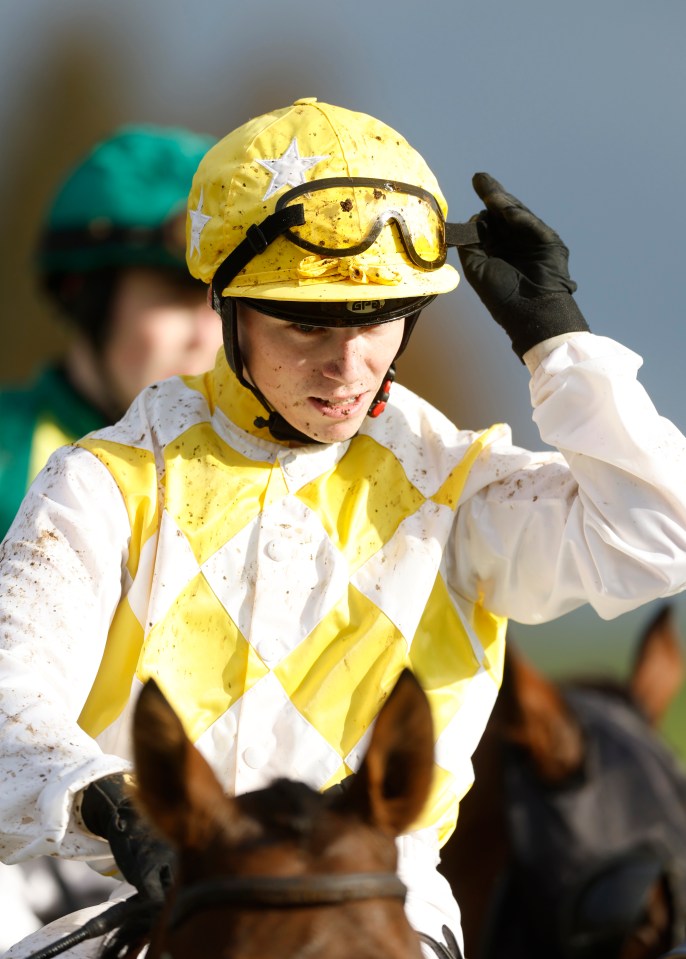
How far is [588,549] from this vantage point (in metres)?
2.89

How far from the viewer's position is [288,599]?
9.68 feet

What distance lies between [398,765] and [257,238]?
4.49ft

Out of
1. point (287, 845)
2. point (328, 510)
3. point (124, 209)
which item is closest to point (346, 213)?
point (328, 510)

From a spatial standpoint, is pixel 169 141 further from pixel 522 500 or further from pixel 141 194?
pixel 522 500

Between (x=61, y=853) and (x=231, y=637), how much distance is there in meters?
0.69

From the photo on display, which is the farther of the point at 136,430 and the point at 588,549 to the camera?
the point at 136,430

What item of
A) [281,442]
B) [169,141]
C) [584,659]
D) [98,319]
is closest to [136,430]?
[281,442]

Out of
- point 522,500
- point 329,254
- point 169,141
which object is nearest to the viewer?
point 329,254

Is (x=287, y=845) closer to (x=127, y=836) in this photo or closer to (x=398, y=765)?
(x=398, y=765)

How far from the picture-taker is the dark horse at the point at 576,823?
400 cm

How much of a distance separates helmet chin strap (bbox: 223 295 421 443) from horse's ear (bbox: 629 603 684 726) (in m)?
1.82

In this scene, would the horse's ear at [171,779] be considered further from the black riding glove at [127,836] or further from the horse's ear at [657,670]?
the horse's ear at [657,670]

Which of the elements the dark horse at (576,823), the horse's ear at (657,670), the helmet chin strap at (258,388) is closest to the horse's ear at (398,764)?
the helmet chin strap at (258,388)

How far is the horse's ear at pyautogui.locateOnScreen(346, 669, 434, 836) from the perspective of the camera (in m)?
1.79
